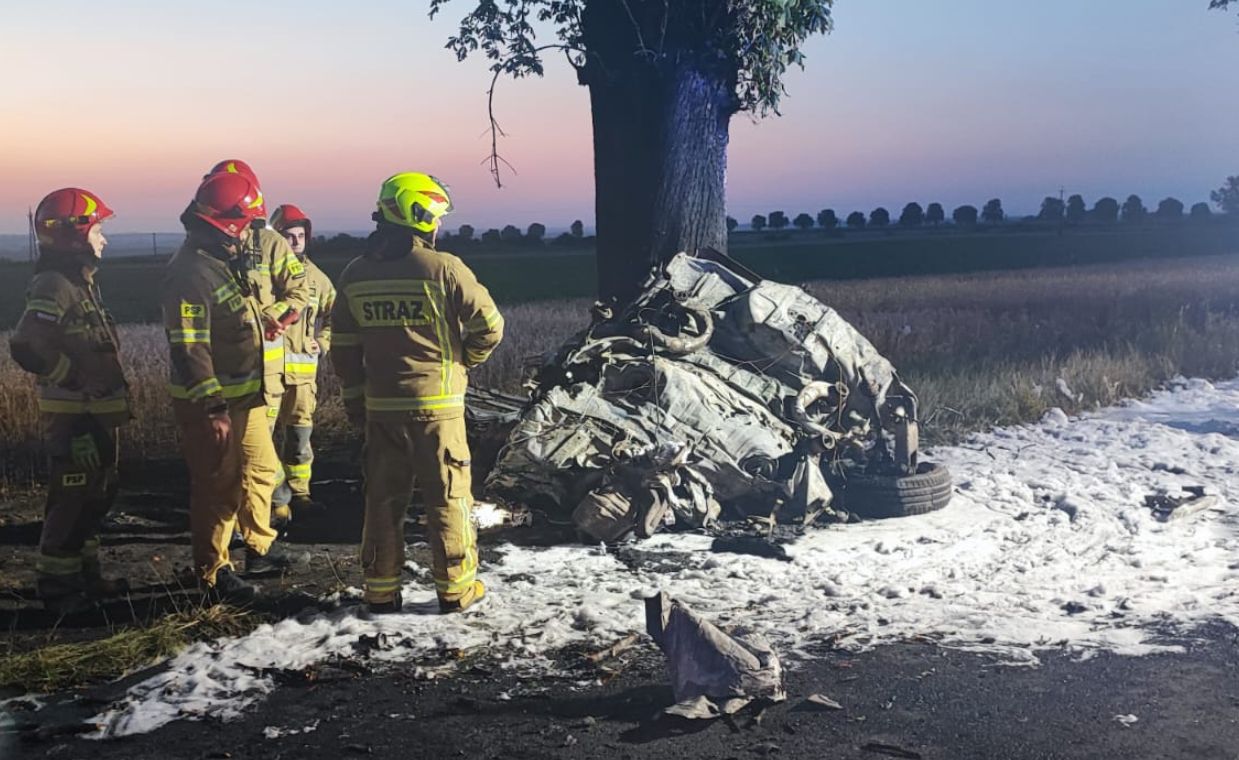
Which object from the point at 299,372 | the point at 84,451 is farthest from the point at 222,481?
the point at 299,372

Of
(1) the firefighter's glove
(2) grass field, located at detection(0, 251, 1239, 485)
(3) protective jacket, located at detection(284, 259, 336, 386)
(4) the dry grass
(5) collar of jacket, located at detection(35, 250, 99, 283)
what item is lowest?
(4) the dry grass

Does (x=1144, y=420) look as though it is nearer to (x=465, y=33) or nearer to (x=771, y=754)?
(x=465, y=33)

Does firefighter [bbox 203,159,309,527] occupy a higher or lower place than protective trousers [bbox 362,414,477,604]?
higher

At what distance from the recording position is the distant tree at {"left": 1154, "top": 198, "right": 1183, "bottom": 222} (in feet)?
386

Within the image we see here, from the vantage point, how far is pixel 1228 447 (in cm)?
1087

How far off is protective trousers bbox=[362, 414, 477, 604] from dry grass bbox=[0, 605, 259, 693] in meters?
0.75

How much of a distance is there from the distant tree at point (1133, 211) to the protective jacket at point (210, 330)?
375ft

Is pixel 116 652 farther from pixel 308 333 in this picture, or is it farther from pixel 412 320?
pixel 308 333

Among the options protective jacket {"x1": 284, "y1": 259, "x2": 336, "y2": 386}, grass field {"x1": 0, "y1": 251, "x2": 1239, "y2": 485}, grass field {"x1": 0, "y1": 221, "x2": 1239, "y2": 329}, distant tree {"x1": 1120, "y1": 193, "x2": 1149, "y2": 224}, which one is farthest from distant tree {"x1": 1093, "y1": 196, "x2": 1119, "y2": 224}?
protective jacket {"x1": 284, "y1": 259, "x2": 336, "y2": 386}

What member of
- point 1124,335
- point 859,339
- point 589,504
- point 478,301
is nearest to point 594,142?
point 859,339

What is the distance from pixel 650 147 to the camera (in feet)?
36.8

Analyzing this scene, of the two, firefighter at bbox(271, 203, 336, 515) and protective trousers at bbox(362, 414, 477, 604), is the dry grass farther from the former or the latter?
firefighter at bbox(271, 203, 336, 515)

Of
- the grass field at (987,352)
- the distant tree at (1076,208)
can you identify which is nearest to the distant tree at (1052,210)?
the distant tree at (1076,208)

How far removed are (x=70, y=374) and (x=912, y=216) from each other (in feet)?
443
